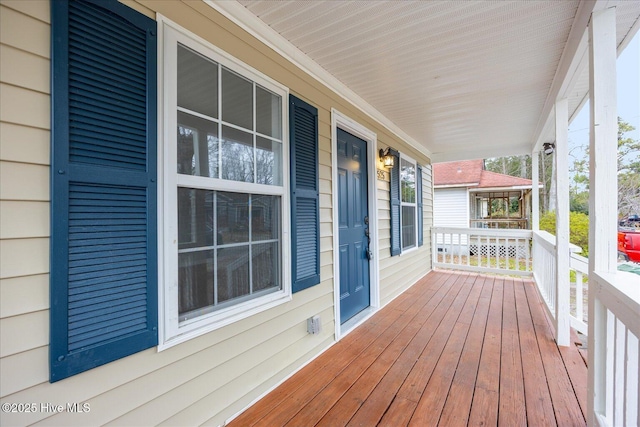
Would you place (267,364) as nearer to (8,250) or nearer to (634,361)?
(8,250)

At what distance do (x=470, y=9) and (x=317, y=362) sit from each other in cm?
277

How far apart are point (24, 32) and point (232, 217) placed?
111cm

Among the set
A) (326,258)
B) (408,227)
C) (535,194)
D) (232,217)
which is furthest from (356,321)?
(535,194)

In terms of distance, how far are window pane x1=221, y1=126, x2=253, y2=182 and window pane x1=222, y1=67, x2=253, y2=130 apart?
2.9 inches

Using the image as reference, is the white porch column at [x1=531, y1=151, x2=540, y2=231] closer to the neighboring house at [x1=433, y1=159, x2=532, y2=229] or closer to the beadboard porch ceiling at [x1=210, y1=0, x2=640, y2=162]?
the beadboard porch ceiling at [x1=210, y1=0, x2=640, y2=162]

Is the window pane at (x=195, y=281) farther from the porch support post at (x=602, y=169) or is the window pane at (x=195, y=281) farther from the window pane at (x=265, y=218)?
the porch support post at (x=602, y=169)

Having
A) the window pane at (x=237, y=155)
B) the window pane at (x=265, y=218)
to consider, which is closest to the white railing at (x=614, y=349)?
the window pane at (x=265, y=218)

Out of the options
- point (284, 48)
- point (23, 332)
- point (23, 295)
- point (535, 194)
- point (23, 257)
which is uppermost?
point (284, 48)

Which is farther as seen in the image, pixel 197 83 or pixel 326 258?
pixel 326 258

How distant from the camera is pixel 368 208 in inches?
136

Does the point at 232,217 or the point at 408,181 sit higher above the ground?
the point at 408,181

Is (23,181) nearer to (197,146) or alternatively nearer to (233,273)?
(197,146)

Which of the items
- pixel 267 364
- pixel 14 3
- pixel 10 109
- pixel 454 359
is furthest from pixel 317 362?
pixel 14 3

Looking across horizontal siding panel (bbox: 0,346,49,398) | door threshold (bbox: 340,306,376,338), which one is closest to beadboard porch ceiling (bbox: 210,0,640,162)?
horizontal siding panel (bbox: 0,346,49,398)
